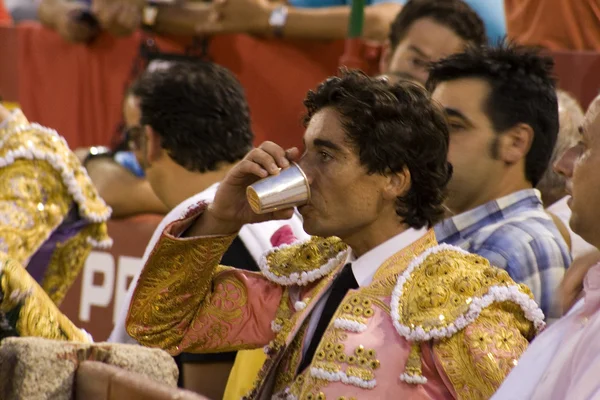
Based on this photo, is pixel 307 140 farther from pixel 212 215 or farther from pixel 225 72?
pixel 225 72

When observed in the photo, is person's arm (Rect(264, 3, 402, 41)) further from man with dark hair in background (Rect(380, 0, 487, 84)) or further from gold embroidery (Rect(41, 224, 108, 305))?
gold embroidery (Rect(41, 224, 108, 305))

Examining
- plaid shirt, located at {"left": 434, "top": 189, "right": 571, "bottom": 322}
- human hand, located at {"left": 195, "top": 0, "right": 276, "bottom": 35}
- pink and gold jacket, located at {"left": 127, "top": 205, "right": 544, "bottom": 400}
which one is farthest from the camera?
human hand, located at {"left": 195, "top": 0, "right": 276, "bottom": 35}

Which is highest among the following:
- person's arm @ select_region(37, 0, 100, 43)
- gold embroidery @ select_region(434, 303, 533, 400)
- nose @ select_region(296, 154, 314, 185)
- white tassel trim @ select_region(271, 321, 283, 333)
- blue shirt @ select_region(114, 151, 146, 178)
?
nose @ select_region(296, 154, 314, 185)

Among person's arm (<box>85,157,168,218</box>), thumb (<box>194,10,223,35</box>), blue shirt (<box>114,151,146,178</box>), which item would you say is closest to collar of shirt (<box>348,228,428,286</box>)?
person's arm (<box>85,157,168,218</box>)

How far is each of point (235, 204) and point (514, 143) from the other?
1.07 metres

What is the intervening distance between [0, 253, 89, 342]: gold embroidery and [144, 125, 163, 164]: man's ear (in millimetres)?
1409

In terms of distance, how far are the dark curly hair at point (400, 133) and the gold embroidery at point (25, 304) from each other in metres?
0.74

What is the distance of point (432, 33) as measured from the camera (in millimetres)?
4457

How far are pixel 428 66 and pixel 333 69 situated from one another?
1.76m

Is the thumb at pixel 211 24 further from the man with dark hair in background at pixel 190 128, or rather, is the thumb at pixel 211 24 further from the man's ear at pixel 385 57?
the man with dark hair in background at pixel 190 128

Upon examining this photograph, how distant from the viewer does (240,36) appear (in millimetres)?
5438

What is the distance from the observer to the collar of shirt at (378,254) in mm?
2469

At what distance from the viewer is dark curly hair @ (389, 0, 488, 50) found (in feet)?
14.6

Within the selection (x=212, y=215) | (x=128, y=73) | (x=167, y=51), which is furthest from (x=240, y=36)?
(x=212, y=215)
